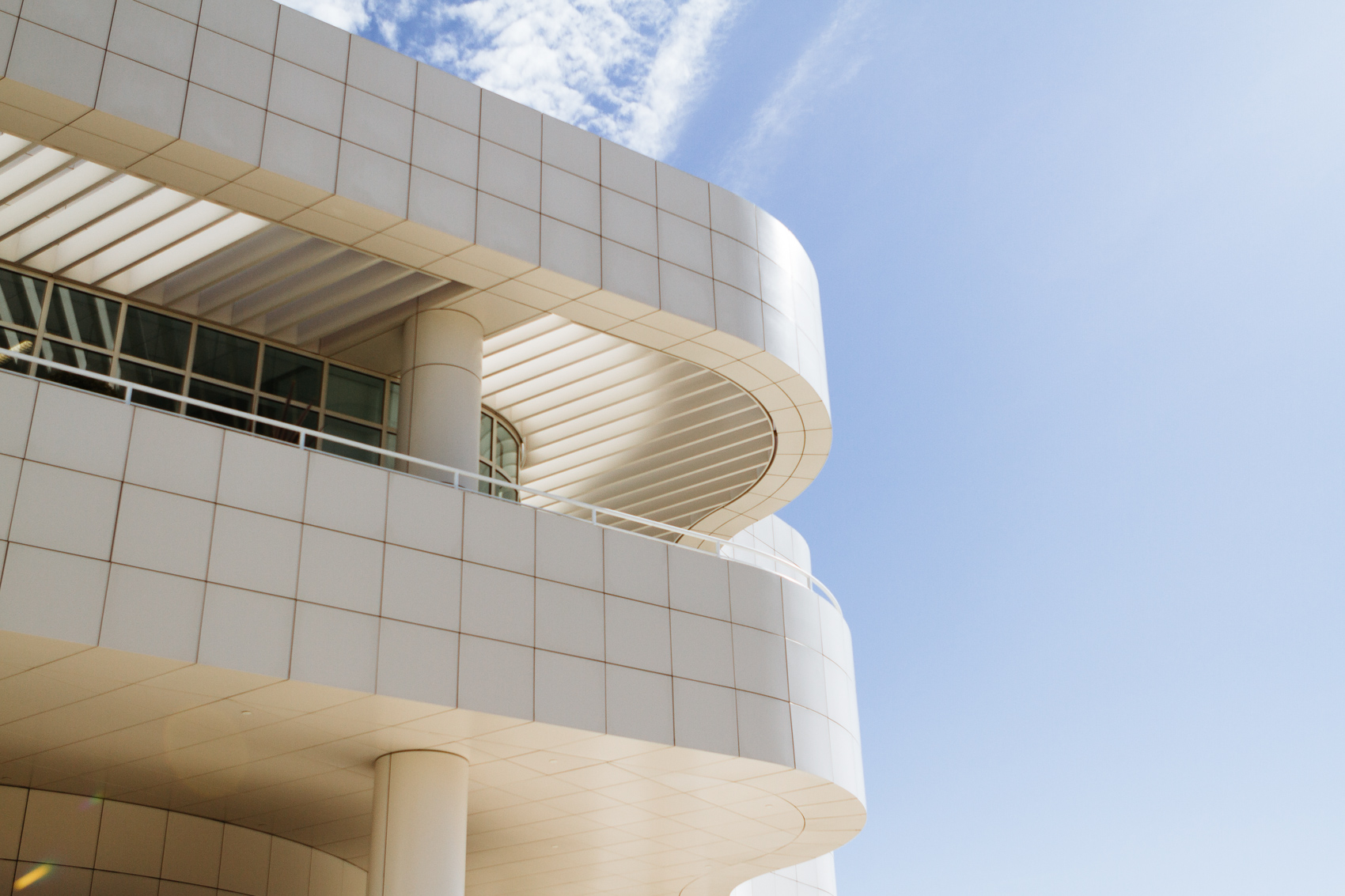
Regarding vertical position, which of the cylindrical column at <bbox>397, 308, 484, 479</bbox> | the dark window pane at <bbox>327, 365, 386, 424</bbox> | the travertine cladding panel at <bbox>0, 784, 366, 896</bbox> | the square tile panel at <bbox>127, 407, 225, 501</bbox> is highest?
the dark window pane at <bbox>327, 365, 386, 424</bbox>

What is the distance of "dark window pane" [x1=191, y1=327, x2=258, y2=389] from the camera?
19.7 meters

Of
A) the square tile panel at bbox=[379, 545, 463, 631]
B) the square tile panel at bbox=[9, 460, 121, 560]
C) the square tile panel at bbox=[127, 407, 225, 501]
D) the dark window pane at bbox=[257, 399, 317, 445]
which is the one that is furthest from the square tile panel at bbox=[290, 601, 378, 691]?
the dark window pane at bbox=[257, 399, 317, 445]

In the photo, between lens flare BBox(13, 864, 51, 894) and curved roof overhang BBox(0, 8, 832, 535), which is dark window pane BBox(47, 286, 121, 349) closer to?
curved roof overhang BBox(0, 8, 832, 535)

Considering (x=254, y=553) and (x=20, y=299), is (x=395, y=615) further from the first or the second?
(x=20, y=299)

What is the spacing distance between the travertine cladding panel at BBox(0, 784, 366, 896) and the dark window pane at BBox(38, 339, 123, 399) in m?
5.89

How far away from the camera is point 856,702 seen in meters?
19.3

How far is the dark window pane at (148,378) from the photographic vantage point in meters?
19.0

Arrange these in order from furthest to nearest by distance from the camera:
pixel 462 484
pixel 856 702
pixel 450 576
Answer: pixel 856 702
pixel 462 484
pixel 450 576

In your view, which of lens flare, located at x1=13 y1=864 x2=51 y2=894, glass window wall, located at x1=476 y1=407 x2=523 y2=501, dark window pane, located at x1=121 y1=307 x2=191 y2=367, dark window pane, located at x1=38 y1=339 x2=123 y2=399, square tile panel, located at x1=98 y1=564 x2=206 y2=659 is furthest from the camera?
glass window wall, located at x1=476 y1=407 x2=523 y2=501

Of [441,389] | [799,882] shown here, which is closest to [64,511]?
[441,389]

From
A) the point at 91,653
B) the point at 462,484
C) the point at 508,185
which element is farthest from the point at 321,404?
the point at 91,653

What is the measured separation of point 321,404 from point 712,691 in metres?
8.43

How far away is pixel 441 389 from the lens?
59.9 ft

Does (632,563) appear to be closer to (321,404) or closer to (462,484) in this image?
(462,484)
